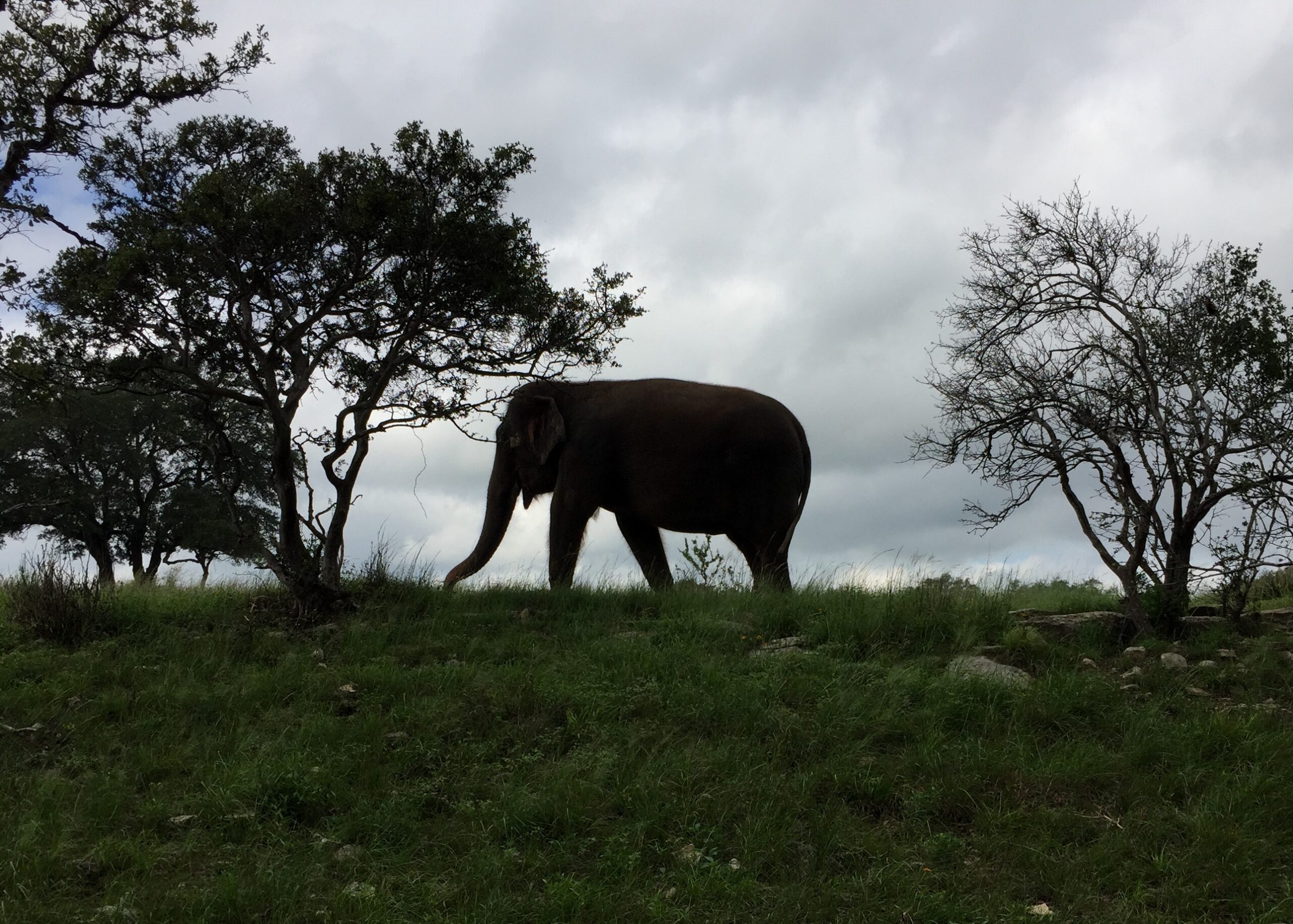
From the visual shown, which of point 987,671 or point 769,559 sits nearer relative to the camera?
point 987,671

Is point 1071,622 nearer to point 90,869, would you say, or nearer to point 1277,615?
point 1277,615

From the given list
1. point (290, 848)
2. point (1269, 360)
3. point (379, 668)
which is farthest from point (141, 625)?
point (1269, 360)

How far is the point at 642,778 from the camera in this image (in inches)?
283

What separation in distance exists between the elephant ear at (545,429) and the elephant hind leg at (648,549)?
1.52 m

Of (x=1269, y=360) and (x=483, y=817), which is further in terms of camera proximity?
(x=1269, y=360)

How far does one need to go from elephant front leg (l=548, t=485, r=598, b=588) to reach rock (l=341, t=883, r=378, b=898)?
739 centimetres

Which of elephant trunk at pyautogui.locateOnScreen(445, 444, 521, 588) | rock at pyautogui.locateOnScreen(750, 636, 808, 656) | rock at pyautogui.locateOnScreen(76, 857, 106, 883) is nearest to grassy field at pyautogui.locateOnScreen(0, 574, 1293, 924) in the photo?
rock at pyautogui.locateOnScreen(76, 857, 106, 883)

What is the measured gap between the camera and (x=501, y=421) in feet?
49.1

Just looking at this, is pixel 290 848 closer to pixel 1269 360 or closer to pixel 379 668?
pixel 379 668

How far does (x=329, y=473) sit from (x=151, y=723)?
391 cm

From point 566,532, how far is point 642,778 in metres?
6.74

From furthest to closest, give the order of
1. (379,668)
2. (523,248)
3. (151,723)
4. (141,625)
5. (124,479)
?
(124,479) → (523,248) → (141,625) → (379,668) → (151,723)

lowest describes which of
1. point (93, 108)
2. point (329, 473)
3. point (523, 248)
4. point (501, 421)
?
point (329, 473)

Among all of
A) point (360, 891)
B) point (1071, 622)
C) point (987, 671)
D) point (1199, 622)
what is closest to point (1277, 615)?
point (1199, 622)
